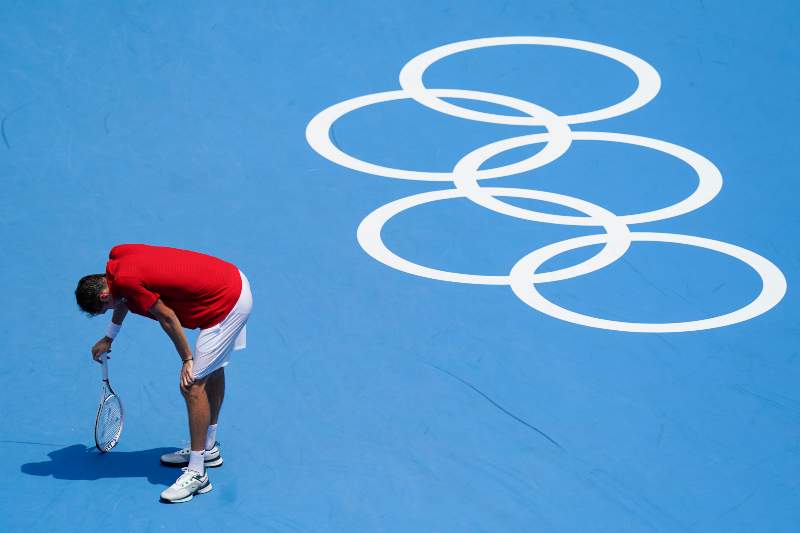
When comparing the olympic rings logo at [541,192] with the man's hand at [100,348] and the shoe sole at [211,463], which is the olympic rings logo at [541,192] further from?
the man's hand at [100,348]

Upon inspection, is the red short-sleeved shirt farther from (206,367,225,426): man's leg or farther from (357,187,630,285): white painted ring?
(357,187,630,285): white painted ring

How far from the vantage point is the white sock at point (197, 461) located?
6.97 metres

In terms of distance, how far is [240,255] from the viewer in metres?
9.50

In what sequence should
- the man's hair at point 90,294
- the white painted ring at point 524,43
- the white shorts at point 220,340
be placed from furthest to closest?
the white painted ring at point 524,43, the white shorts at point 220,340, the man's hair at point 90,294

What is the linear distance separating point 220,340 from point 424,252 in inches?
123

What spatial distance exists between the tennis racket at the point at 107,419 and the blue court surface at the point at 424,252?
0.46 ft

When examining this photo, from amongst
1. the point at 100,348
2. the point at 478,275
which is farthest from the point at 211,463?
the point at 478,275

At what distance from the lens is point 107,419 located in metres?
7.24

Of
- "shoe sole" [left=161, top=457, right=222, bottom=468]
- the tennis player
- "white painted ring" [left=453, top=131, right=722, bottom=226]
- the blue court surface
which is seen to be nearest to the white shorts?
the tennis player

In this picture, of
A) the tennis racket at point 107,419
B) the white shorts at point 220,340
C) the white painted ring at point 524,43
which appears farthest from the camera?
the white painted ring at point 524,43

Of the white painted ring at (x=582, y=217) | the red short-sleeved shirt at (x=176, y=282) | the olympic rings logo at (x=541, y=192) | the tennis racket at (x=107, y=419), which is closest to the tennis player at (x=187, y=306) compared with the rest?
the red short-sleeved shirt at (x=176, y=282)

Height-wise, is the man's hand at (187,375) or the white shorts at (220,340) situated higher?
the white shorts at (220,340)

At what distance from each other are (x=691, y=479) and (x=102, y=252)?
5.24 metres

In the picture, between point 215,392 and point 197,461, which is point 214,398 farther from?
point 197,461
